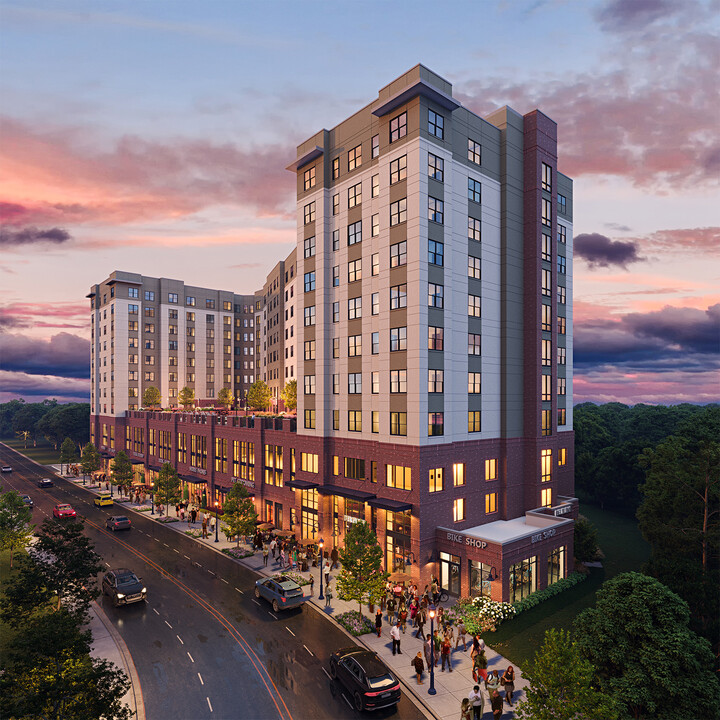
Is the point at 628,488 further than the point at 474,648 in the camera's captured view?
Yes

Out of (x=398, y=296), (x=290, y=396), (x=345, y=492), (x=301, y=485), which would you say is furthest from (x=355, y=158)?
(x=290, y=396)

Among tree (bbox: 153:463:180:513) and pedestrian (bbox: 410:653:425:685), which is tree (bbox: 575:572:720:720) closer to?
pedestrian (bbox: 410:653:425:685)

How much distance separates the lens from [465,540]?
36.3m

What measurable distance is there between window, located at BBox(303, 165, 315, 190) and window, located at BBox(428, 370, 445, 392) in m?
24.1

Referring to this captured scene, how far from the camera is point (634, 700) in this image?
19.6 metres

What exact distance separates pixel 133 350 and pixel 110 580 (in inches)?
2731

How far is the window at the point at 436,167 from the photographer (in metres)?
39.9

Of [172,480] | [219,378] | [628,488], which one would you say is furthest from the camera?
[219,378]

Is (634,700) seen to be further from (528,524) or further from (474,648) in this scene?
(528,524)

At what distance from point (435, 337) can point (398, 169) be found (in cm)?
1426

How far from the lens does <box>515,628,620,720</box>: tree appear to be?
55.0 ft

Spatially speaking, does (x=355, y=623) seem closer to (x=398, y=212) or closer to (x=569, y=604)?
(x=569, y=604)

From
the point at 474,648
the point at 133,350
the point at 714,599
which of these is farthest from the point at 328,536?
the point at 133,350

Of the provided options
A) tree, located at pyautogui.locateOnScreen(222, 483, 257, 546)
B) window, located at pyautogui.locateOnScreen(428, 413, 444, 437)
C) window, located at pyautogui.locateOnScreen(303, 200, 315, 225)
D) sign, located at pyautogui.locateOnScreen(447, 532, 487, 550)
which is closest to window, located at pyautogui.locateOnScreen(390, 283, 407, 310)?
window, located at pyautogui.locateOnScreen(428, 413, 444, 437)
